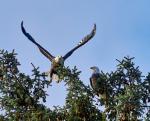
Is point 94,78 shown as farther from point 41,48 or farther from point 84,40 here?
point 41,48

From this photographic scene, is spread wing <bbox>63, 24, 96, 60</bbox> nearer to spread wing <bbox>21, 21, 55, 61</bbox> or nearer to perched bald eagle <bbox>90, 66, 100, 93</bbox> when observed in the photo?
spread wing <bbox>21, 21, 55, 61</bbox>

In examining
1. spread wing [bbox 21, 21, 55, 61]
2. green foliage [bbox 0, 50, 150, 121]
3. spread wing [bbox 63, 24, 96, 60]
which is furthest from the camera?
spread wing [bbox 63, 24, 96, 60]

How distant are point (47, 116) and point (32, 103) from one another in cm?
78

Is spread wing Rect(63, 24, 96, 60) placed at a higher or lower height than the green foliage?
higher

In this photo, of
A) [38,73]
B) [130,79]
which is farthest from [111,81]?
[38,73]

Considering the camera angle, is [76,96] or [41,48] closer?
[76,96]

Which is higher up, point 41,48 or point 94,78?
point 41,48

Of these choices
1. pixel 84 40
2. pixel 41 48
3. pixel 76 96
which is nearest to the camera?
pixel 76 96

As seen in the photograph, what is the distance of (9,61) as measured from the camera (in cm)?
1431

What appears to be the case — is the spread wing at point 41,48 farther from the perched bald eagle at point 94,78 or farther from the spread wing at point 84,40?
the perched bald eagle at point 94,78

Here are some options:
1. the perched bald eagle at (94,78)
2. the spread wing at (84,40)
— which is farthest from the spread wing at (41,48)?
the perched bald eagle at (94,78)

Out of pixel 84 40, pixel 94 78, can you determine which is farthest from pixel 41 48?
pixel 94 78

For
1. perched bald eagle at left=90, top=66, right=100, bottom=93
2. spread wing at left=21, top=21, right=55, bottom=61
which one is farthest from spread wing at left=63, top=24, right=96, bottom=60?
perched bald eagle at left=90, top=66, right=100, bottom=93

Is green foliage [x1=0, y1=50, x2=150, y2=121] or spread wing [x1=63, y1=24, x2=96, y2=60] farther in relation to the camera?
spread wing [x1=63, y1=24, x2=96, y2=60]
